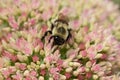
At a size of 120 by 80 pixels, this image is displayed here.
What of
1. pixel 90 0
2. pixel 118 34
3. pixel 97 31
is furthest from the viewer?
pixel 90 0

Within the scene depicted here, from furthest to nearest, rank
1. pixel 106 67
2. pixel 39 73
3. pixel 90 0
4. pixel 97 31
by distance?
pixel 90 0 → pixel 97 31 → pixel 106 67 → pixel 39 73

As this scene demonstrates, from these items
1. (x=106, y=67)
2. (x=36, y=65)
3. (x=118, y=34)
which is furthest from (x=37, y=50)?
(x=118, y=34)

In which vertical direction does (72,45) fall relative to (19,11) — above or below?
below

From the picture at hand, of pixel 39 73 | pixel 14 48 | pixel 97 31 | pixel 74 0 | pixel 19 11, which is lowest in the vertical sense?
pixel 39 73

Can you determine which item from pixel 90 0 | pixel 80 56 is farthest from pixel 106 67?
pixel 90 0

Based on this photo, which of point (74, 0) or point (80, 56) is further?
point (74, 0)

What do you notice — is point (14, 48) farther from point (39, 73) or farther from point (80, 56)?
point (80, 56)
